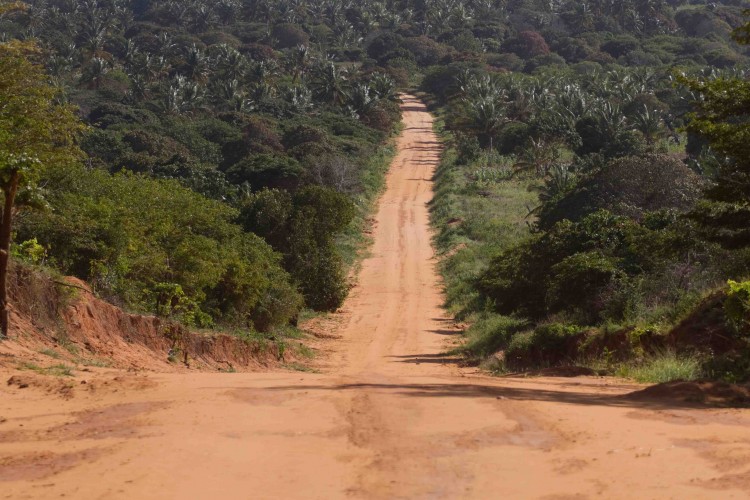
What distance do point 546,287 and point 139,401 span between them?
1535 centimetres

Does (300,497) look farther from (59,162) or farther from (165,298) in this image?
(59,162)

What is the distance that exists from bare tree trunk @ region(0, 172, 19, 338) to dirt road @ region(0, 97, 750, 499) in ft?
6.60

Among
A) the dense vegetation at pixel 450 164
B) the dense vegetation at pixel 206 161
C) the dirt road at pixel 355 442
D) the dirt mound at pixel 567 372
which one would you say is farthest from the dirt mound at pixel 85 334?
the dirt mound at pixel 567 372

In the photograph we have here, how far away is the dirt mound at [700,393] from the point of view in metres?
10.2

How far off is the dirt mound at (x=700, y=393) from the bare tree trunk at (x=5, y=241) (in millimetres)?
7754

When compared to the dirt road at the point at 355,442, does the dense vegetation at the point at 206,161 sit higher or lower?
lower

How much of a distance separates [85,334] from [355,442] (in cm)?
788

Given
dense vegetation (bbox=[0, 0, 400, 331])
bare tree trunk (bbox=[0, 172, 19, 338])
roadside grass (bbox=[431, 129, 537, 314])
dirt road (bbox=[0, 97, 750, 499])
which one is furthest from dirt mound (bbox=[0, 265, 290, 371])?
roadside grass (bbox=[431, 129, 537, 314])

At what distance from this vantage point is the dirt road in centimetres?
670

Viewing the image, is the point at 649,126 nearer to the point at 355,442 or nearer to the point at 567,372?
the point at 567,372

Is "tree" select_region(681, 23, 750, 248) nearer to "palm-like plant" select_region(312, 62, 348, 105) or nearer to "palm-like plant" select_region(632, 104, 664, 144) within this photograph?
"palm-like plant" select_region(632, 104, 664, 144)

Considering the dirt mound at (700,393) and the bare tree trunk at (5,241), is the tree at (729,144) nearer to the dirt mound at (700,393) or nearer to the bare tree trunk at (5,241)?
the dirt mound at (700,393)

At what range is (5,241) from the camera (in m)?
12.3

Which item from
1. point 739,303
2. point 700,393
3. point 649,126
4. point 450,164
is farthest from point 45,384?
point 450,164
